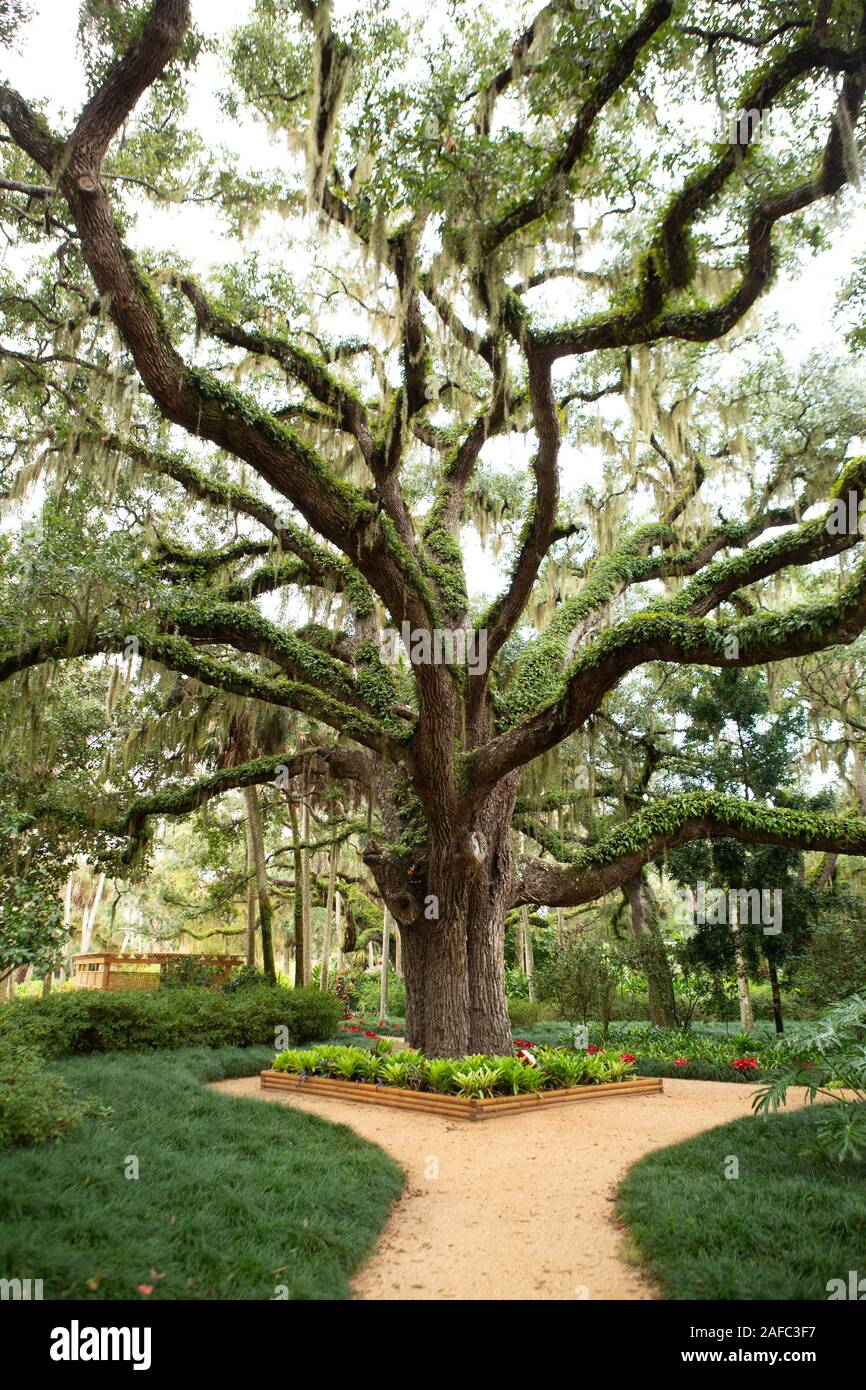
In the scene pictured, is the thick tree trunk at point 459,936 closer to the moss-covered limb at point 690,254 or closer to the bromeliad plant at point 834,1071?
the bromeliad plant at point 834,1071

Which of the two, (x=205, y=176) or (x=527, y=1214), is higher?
(x=205, y=176)

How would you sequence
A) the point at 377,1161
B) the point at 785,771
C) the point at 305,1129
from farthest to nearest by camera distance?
the point at 785,771 < the point at 305,1129 < the point at 377,1161

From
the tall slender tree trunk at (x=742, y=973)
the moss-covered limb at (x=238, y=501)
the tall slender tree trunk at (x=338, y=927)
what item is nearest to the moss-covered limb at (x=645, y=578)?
the moss-covered limb at (x=238, y=501)

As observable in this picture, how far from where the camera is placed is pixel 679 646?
709 cm

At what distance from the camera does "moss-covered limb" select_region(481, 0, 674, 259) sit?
537 centimetres

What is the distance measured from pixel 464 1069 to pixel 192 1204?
4.69m

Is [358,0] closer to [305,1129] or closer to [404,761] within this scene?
[404,761]

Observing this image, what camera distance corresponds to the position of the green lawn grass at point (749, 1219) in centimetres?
339

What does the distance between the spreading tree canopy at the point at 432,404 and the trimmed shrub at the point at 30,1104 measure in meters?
4.13

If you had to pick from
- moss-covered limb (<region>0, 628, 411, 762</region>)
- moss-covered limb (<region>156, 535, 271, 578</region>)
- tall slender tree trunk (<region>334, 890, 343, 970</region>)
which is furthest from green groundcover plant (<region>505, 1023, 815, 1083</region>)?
tall slender tree trunk (<region>334, 890, 343, 970</region>)

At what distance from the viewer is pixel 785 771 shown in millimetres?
13516

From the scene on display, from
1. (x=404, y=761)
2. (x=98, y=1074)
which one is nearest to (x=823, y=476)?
(x=404, y=761)

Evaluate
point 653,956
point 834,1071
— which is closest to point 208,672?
point 834,1071
